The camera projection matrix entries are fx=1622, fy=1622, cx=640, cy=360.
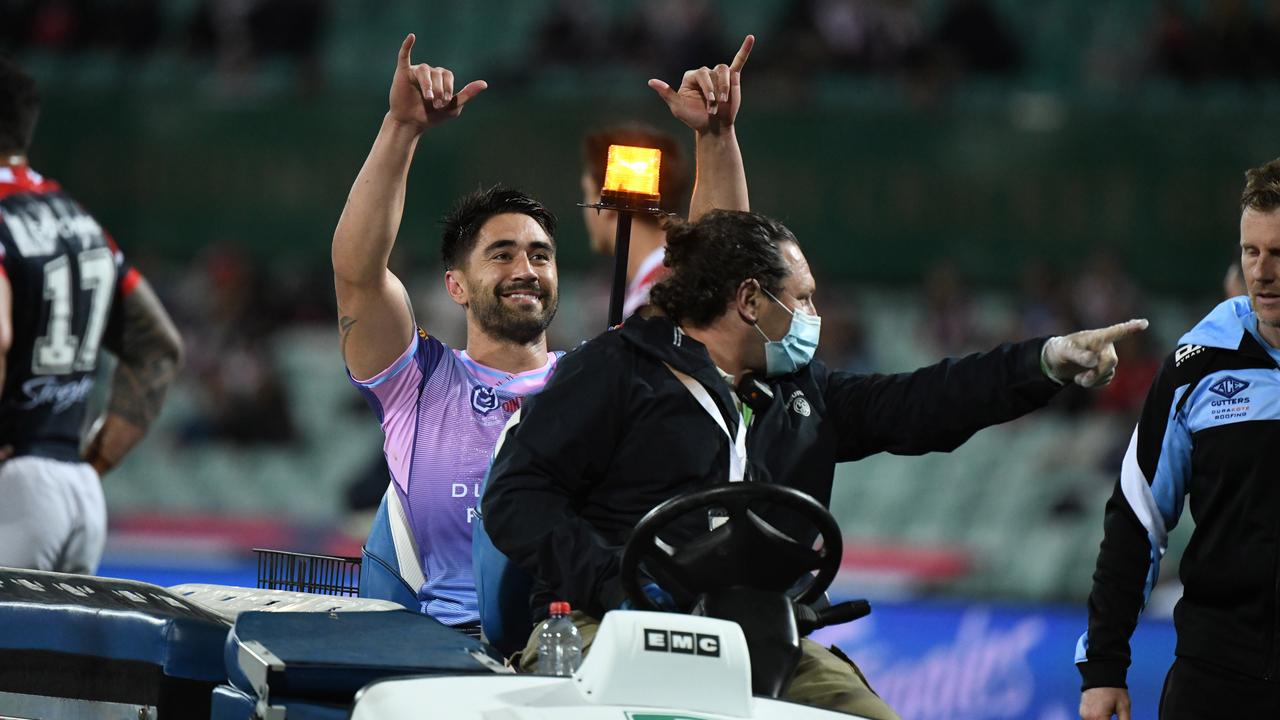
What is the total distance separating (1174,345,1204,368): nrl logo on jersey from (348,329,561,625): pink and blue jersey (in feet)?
5.82

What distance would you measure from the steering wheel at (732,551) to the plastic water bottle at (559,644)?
0.18 m

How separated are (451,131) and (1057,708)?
8417mm

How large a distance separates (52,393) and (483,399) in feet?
5.29

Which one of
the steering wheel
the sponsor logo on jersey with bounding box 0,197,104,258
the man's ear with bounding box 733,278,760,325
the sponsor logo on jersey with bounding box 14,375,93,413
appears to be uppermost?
the sponsor logo on jersey with bounding box 0,197,104,258

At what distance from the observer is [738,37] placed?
49.0 feet

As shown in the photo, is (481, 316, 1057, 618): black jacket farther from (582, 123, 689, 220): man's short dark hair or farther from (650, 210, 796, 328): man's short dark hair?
(582, 123, 689, 220): man's short dark hair

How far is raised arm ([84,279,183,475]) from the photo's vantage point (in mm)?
5598

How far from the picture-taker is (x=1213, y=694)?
3.76 m

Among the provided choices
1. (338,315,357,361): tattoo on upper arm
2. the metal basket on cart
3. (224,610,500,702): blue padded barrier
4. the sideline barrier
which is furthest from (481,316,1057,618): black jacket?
the sideline barrier

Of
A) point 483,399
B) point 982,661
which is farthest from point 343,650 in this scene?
point 982,661

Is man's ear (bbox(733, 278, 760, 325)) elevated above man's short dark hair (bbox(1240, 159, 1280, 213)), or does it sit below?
below

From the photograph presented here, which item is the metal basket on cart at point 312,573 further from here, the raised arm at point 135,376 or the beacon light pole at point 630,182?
the raised arm at point 135,376

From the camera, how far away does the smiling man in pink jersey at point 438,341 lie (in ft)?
14.3

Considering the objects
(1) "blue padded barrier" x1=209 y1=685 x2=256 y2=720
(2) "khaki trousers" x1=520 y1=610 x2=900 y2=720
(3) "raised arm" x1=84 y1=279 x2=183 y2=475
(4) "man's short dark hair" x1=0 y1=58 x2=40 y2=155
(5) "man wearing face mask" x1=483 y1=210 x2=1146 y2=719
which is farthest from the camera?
(3) "raised arm" x1=84 y1=279 x2=183 y2=475
